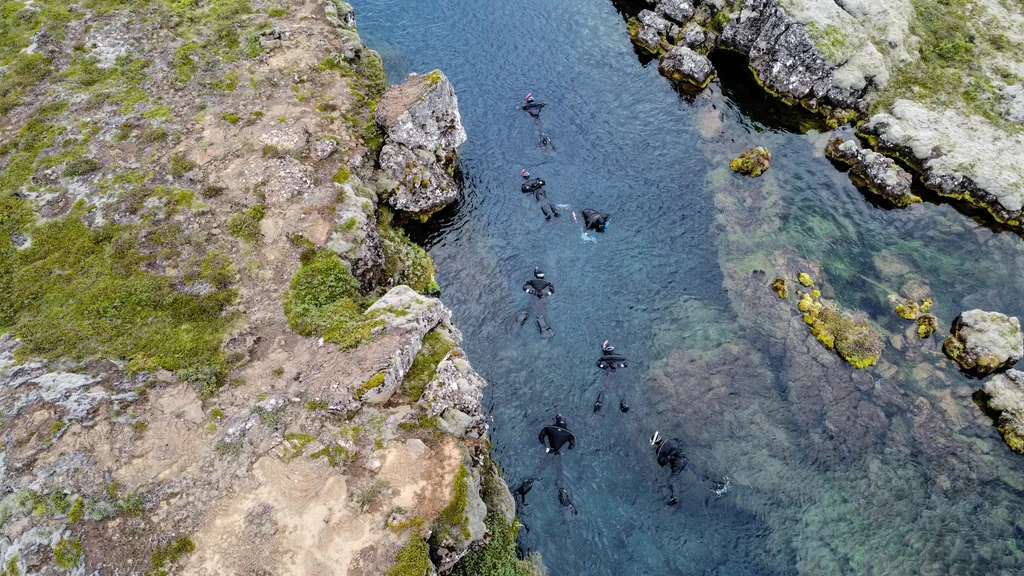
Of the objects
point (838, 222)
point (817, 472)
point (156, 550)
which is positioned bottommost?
Result: point (817, 472)

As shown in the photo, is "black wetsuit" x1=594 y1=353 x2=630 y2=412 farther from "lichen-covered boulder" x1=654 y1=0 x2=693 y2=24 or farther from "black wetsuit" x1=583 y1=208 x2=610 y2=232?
"lichen-covered boulder" x1=654 y1=0 x2=693 y2=24

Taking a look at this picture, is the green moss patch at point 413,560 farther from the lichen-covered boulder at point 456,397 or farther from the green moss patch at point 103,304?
the green moss patch at point 103,304

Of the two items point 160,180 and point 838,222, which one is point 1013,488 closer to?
point 838,222

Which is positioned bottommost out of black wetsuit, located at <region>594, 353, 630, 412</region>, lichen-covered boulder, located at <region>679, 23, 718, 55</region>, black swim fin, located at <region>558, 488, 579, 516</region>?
black swim fin, located at <region>558, 488, 579, 516</region>

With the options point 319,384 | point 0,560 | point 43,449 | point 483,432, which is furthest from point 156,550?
point 483,432

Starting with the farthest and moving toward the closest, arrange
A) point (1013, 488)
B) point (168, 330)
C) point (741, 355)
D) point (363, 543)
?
point (741, 355) → point (1013, 488) → point (168, 330) → point (363, 543)

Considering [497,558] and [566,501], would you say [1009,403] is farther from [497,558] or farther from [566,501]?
[497,558]

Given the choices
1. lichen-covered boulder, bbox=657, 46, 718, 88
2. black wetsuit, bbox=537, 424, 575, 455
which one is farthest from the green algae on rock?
lichen-covered boulder, bbox=657, 46, 718, 88
